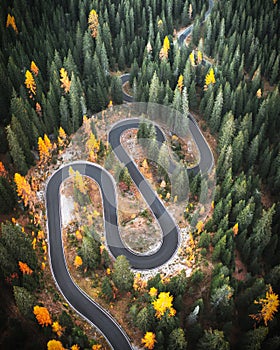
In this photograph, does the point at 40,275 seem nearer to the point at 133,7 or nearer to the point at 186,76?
the point at 186,76

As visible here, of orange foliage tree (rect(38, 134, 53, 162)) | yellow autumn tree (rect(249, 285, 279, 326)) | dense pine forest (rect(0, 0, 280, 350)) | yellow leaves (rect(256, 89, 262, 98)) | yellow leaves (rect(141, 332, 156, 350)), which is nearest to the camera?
yellow leaves (rect(141, 332, 156, 350))

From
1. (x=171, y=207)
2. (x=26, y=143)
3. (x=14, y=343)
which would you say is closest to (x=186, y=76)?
(x=171, y=207)

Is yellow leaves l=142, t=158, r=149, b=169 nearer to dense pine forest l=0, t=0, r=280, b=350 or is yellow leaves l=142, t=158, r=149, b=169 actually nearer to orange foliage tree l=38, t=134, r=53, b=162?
dense pine forest l=0, t=0, r=280, b=350

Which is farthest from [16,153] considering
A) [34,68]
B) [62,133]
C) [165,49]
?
[165,49]

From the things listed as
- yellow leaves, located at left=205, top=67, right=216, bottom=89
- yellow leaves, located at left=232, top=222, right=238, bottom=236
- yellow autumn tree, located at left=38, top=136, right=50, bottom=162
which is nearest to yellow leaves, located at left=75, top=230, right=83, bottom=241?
yellow autumn tree, located at left=38, top=136, right=50, bottom=162

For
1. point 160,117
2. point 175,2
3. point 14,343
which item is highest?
point 175,2

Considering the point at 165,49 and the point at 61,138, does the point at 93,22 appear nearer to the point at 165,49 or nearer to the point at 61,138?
the point at 165,49
